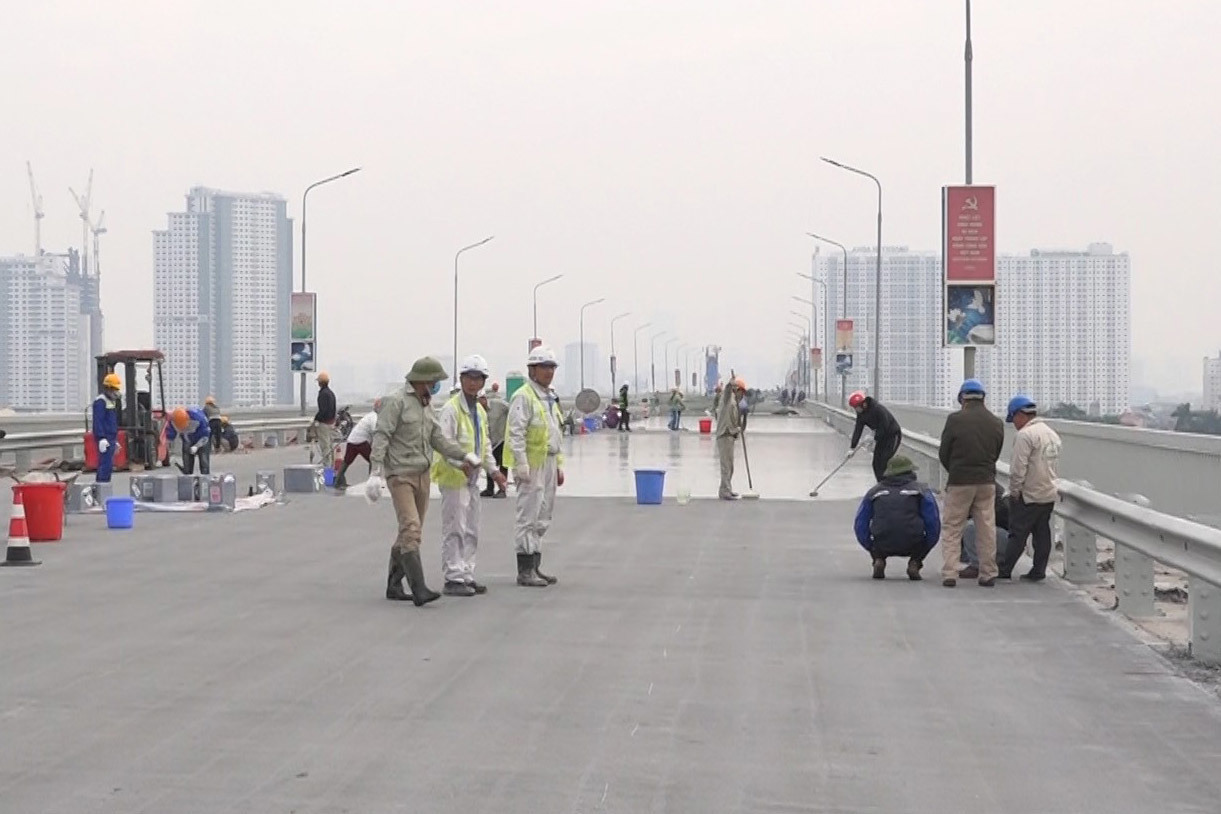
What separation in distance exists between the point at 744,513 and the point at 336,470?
7.20 m

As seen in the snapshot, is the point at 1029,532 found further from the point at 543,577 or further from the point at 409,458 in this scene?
the point at 409,458

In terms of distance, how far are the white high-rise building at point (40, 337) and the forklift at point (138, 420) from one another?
3937 inches

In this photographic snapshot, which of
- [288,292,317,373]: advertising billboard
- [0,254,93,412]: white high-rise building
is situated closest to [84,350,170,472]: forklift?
[288,292,317,373]: advertising billboard

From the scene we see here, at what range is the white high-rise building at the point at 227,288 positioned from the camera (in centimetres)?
14450

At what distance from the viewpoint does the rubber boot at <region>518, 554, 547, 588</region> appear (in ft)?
45.6

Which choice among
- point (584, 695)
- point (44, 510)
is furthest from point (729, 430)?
point (584, 695)

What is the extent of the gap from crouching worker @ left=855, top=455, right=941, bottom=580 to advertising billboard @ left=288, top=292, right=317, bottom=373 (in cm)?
4095

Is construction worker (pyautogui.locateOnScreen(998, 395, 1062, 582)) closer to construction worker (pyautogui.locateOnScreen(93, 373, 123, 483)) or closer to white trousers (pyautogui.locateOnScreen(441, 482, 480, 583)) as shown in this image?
white trousers (pyautogui.locateOnScreen(441, 482, 480, 583))

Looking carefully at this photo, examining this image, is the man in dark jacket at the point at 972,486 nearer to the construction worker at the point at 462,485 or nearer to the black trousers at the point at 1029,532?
the black trousers at the point at 1029,532

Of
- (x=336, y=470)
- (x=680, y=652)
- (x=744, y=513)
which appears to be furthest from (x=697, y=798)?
(x=336, y=470)

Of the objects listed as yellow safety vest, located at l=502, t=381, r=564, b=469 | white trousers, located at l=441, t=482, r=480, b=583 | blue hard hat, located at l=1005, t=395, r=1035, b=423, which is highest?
blue hard hat, located at l=1005, t=395, r=1035, b=423

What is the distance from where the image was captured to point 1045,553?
569 inches

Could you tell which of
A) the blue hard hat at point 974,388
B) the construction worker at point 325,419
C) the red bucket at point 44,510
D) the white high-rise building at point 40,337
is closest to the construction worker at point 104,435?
the construction worker at point 325,419

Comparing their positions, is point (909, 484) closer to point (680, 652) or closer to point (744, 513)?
point (680, 652)
